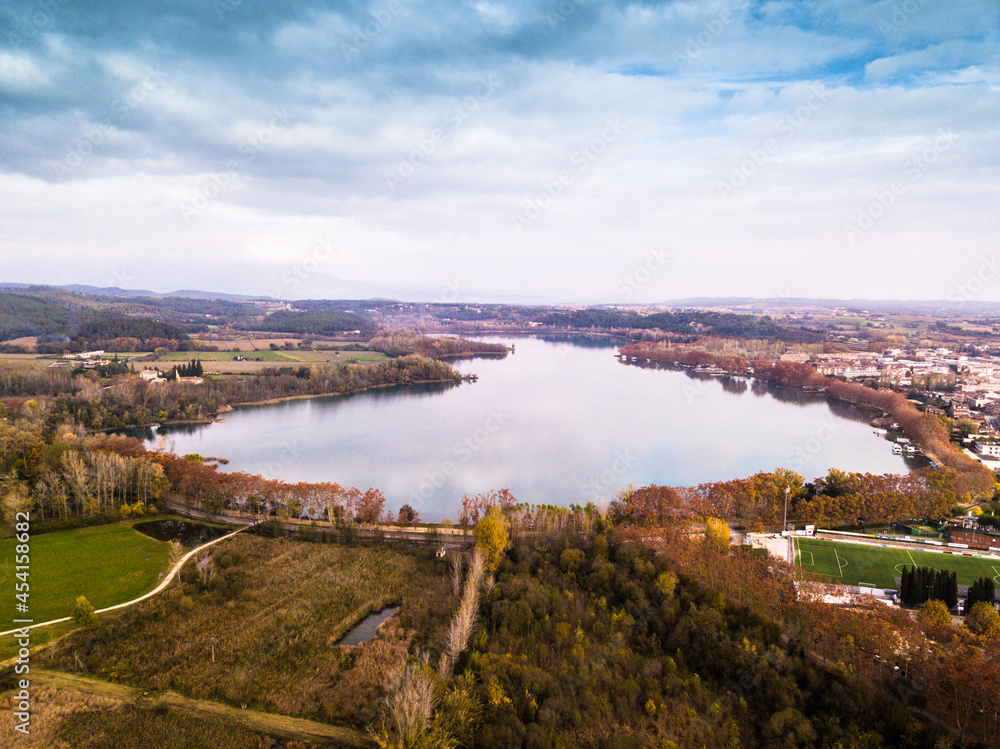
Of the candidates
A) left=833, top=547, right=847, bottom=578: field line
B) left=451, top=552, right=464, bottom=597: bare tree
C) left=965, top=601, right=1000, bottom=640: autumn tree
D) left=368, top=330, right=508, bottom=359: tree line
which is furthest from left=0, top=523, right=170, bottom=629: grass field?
left=368, top=330, right=508, bottom=359: tree line

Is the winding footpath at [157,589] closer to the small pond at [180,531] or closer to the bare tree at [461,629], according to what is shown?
the small pond at [180,531]

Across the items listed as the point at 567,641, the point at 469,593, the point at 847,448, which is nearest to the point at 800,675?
the point at 567,641

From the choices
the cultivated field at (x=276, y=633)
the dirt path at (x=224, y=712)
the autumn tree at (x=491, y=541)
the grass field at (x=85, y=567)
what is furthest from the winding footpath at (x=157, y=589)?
the autumn tree at (x=491, y=541)

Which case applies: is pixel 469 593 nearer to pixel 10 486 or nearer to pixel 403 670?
pixel 403 670

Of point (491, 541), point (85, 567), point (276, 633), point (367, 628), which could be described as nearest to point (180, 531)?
point (85, 567)

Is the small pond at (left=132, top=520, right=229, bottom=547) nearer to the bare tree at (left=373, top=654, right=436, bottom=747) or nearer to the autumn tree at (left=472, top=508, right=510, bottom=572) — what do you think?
the autumn tree at (left=472, top=508, right=510, bottom=572)

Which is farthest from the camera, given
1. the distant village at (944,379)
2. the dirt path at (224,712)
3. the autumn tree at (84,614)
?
the distant village at (944,379)

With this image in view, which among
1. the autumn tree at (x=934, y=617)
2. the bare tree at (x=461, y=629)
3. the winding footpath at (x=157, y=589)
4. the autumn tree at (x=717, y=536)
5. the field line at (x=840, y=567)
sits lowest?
the field line at (x=840, y=567)
